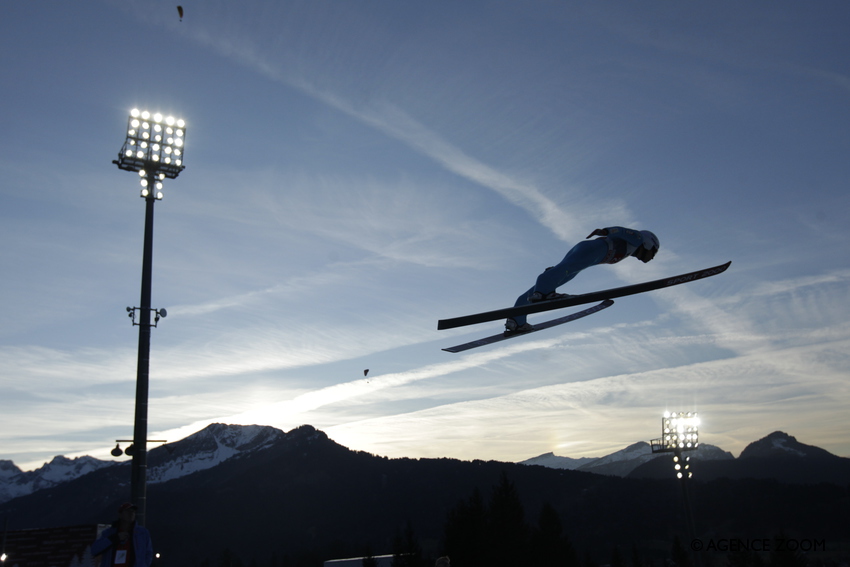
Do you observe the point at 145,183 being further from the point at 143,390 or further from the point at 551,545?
the point at 551,545

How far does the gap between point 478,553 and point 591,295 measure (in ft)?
155

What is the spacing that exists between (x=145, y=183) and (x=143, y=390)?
5904mm

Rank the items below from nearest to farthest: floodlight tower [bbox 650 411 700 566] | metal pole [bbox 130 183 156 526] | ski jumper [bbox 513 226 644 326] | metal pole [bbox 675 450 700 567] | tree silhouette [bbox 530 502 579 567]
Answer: ski jumper [bbox 513 226 644 326]
metal pole [bbox 130 183 156 526]
metal pole [bbox 675 450 700 567]
floodlight tower [bbox 650 411 700 566]
tree silhouette [bbox 530 502 579 567]

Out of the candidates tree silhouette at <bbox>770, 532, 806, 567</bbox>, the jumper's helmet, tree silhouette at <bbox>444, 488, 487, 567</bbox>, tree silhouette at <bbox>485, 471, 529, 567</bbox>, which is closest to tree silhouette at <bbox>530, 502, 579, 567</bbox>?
tree silhouette at <bbox>485, 471, 529, 567</bbox>

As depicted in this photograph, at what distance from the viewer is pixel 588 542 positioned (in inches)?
5871

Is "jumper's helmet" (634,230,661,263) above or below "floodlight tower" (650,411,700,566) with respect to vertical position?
above

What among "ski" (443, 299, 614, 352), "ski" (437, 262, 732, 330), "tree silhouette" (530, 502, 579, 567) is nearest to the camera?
"ski" (437, 262, 732, 330)

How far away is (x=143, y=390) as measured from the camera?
13.6 m

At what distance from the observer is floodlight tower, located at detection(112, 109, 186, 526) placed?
13273mm

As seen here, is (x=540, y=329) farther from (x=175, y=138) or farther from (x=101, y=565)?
(x=175, y=138)

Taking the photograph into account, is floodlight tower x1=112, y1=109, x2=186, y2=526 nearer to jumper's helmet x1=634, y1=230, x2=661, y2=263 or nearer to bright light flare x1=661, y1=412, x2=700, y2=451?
jumper's helmet x1=634, y1=230, x2=661, y2=263

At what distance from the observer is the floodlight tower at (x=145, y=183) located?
1327 cm

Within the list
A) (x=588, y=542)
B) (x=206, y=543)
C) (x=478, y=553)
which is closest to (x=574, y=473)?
(x=588, y=542)

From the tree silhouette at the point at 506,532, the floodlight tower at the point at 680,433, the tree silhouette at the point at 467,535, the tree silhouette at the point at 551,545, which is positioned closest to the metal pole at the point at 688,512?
the floodlight tower at the point at 680,433
